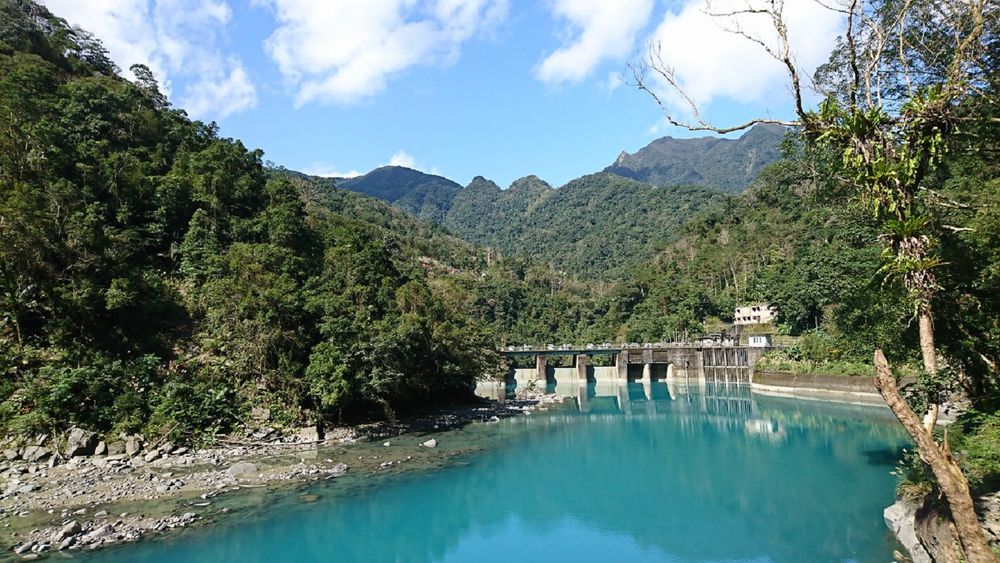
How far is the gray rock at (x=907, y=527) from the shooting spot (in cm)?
965

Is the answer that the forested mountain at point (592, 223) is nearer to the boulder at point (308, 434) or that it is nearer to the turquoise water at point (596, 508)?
the turquoise water at point (596, 508)

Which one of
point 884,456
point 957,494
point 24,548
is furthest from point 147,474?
point 884,456

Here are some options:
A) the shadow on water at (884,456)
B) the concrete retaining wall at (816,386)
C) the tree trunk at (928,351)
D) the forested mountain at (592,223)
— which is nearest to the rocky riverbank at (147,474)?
the tree trunk at (928,351)

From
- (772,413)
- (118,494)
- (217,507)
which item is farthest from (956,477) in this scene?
(772,413)

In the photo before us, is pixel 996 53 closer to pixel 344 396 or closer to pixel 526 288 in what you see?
pixel 344 396

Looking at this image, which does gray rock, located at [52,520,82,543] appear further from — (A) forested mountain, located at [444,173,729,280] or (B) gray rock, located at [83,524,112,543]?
(A) forested mountain, located at [444,173,729,280]

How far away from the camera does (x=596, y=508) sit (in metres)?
16.7

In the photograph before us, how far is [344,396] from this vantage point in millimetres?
23031

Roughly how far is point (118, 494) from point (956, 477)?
698 inches

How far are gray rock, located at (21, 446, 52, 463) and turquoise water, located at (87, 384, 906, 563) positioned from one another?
7.78 metres

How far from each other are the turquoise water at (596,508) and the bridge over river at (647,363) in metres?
21.6

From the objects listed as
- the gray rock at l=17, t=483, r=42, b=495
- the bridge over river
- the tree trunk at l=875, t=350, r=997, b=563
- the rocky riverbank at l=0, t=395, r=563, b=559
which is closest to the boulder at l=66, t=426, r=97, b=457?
the rocky riverbank at l=0, t=395, r=563, b=559

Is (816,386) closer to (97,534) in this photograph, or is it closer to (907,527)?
(907,527)

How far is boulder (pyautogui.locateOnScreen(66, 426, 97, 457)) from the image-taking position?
17469 mm
